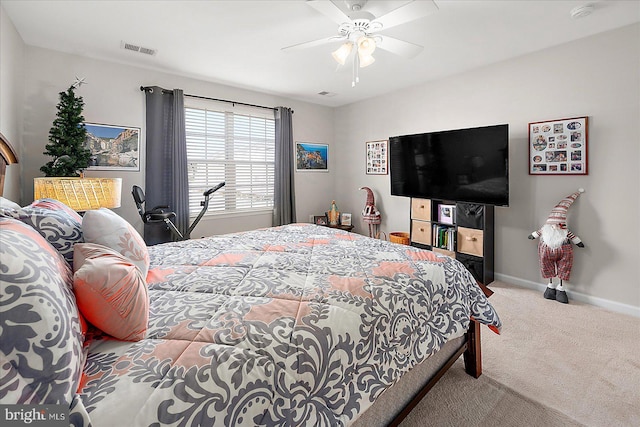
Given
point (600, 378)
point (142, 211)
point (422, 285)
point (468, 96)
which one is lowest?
point (600, 378)

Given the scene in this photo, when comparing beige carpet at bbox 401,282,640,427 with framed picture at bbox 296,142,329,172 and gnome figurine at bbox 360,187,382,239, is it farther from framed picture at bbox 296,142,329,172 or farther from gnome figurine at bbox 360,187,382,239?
framed picture at bbox 296,142,329,172

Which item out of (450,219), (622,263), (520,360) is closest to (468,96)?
(450,219)

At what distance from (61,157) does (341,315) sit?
9.73 ft

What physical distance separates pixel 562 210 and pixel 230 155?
4027 millimetres

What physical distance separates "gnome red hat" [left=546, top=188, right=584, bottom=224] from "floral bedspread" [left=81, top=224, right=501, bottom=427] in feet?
5.69

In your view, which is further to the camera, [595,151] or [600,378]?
[595,151]

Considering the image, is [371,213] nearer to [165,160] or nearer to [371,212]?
[371,212]

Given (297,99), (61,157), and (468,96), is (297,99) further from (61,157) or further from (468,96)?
(61,157)

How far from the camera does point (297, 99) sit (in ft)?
16.3

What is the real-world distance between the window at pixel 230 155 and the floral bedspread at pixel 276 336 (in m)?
2.50

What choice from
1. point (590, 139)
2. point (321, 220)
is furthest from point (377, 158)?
point (590, 139)

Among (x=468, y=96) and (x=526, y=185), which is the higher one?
(x=468, y=96)

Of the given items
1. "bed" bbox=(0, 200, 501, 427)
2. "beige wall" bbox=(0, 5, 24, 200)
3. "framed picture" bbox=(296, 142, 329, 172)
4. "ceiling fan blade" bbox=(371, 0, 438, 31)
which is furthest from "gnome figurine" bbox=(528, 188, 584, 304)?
"beige wall" bbox=(0, 5, 24, 200)

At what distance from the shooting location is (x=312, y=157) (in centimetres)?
523
